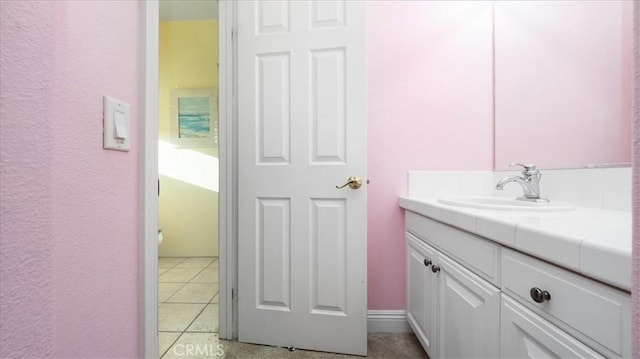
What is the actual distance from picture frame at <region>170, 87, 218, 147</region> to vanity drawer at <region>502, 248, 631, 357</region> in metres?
3.03

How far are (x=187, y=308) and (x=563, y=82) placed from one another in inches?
99.3

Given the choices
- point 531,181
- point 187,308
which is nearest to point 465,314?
point 531,181

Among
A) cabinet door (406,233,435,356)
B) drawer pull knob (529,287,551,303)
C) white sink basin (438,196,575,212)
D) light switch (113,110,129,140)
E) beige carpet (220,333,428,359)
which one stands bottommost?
beige carpet (220,333,428,359)

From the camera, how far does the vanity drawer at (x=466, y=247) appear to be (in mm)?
778

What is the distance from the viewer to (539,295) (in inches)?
23.6

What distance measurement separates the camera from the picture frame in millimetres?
3041

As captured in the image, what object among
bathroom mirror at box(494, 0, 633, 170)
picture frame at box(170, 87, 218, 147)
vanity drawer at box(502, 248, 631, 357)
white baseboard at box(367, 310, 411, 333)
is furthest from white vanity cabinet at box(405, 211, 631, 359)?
picture frame at box(170, 87, 218, 147)

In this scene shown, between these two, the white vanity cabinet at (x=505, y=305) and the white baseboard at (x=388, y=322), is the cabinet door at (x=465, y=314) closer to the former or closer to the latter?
the white vanity cabinet at (x=505, y=305)

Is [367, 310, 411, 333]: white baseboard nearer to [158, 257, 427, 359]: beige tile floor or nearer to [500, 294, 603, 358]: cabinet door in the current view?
[158, 257, 427, 359]: beige tile floor

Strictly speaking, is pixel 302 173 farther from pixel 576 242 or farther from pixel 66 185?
pixel 576 242

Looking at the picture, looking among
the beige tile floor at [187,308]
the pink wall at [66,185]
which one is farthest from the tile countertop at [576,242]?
the beige tile floor at [187,308]

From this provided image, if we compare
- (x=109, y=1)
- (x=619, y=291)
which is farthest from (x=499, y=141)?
(x=109, y=1)

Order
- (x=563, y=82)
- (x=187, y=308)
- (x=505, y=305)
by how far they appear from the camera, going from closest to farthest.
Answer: (x=505, y=305) < (x=563, y=82) < (x=187, y=308)

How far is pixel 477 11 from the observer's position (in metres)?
1.62
